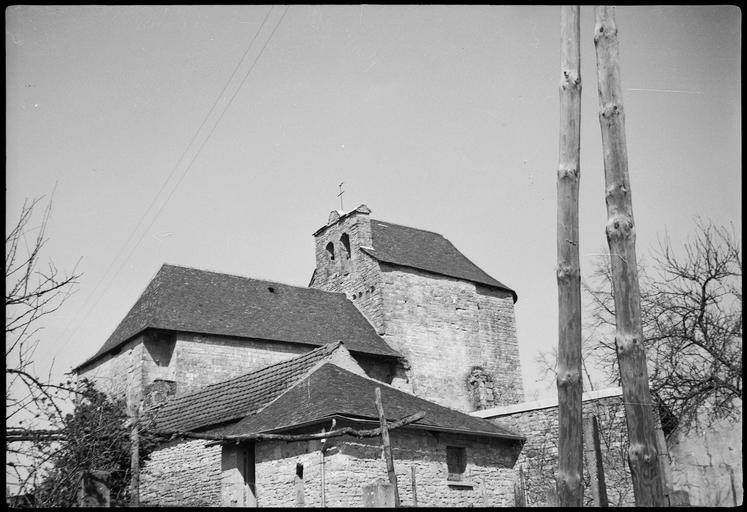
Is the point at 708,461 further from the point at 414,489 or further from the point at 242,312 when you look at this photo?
the point at 242,312

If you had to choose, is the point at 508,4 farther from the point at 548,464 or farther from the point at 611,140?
the point at 548,464

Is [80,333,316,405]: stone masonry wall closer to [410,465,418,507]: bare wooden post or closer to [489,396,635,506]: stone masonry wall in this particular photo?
[489,396,635,506]: stone masonry wall

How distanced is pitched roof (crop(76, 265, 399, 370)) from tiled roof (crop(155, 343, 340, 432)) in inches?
225

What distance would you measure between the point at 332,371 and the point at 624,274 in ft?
33.0

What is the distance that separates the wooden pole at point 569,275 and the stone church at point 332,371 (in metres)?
6.87

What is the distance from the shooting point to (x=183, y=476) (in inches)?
678

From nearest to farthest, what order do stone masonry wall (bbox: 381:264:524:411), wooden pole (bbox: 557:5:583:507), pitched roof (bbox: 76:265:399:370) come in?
wooden pole (bbox: 557:5:583:507) < pitched roof (bbox: 76:265:399:370) < stone masonry wall (bbox: 381:264:524:411)

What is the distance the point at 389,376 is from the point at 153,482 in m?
12.6

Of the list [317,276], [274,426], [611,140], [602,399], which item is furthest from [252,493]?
[317,276]

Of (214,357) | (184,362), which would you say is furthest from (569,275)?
(214,357)

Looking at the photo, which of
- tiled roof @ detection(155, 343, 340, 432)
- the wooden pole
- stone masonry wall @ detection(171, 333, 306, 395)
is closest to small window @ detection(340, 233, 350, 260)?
stone masonry wall @ detection(171, 333, 306, 395)

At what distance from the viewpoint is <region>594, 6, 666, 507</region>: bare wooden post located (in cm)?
670

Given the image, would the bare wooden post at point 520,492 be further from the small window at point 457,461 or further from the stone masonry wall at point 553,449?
the small window at point 457,461

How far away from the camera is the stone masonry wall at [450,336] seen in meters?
30.0
